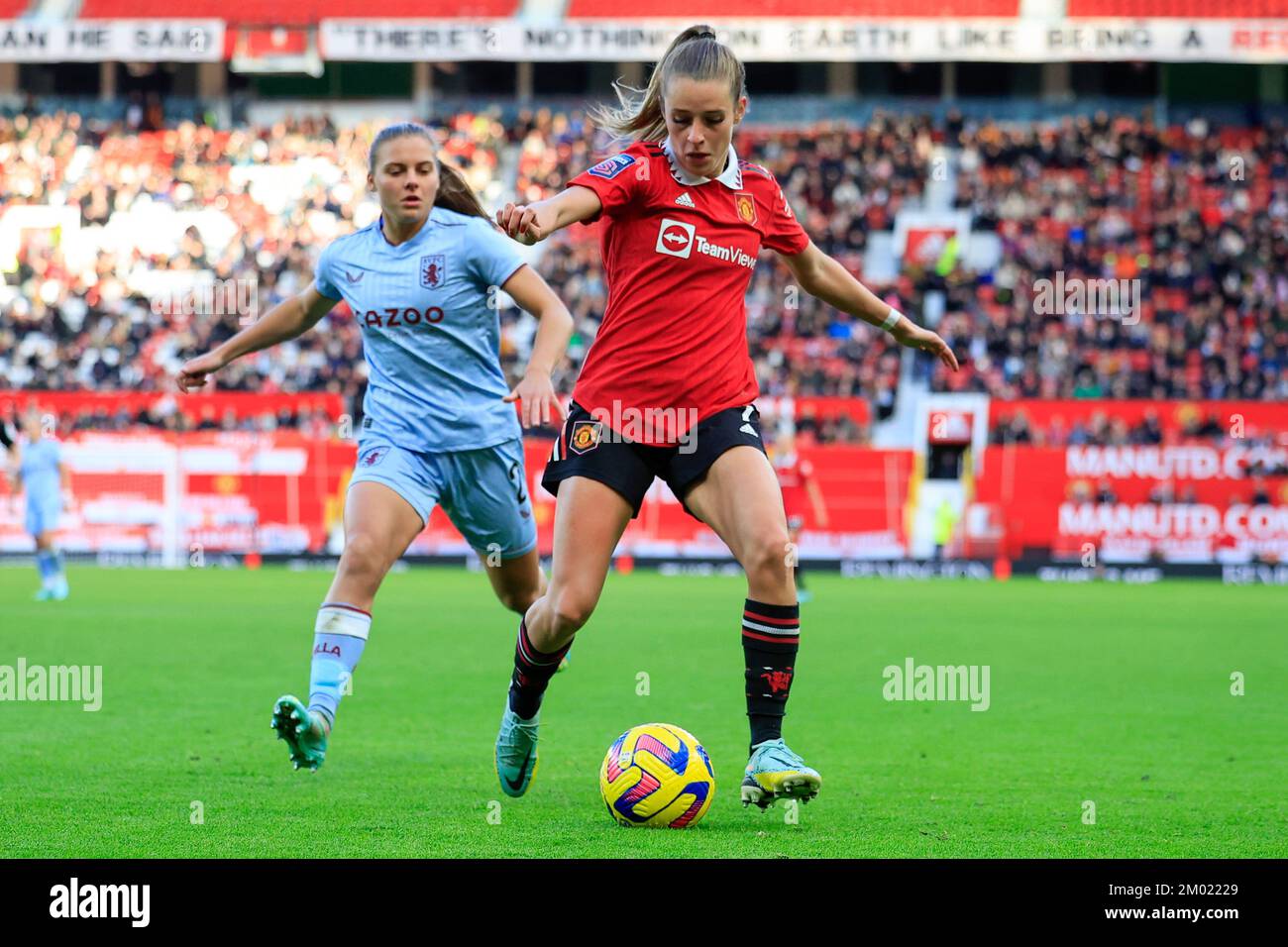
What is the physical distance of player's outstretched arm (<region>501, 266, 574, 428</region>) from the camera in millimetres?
6082

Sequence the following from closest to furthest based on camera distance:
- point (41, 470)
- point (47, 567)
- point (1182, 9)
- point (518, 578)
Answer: point (518, 578) → point (47, 567) → point (41, 470) → point (1182, 9)

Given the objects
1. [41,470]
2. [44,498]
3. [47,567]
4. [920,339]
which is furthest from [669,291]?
[41,470]

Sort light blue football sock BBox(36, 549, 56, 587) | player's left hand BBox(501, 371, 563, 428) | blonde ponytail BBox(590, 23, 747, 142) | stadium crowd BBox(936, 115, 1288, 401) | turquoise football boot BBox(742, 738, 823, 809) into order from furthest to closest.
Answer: stadium crowd BBox(936, 115, 1288, 401)
light blue football sock BBox(36, 549, 56, 587)
blonde ponytail BBox(590, 23, 747, 142)
turquoise football boot BBox(742, 738, 823, 809)
player's left hand BBox(501, 371, 563, 428)

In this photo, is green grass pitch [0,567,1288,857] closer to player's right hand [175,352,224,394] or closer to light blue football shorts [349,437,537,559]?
light blue football shorts [349,437,537,559]

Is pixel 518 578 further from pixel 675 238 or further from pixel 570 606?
pixel 675 238

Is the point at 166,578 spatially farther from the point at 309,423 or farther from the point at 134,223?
the point at 134,223

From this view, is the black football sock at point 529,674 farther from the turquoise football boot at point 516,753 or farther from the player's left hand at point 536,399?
the player's left hand at point 536,399

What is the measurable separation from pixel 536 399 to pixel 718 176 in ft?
4.02

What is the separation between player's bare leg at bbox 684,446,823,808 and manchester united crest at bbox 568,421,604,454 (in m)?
0.41

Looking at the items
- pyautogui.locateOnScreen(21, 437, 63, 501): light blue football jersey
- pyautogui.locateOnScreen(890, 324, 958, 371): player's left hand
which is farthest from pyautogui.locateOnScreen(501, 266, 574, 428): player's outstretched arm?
pyautogui.locateOnScreen(21, 437, 63, 501): light blue football jersey

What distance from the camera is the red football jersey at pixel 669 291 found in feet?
21.7

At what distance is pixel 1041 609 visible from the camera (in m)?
20.6

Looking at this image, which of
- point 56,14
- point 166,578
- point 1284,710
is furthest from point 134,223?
point 1284,710

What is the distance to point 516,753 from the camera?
23.4ft
